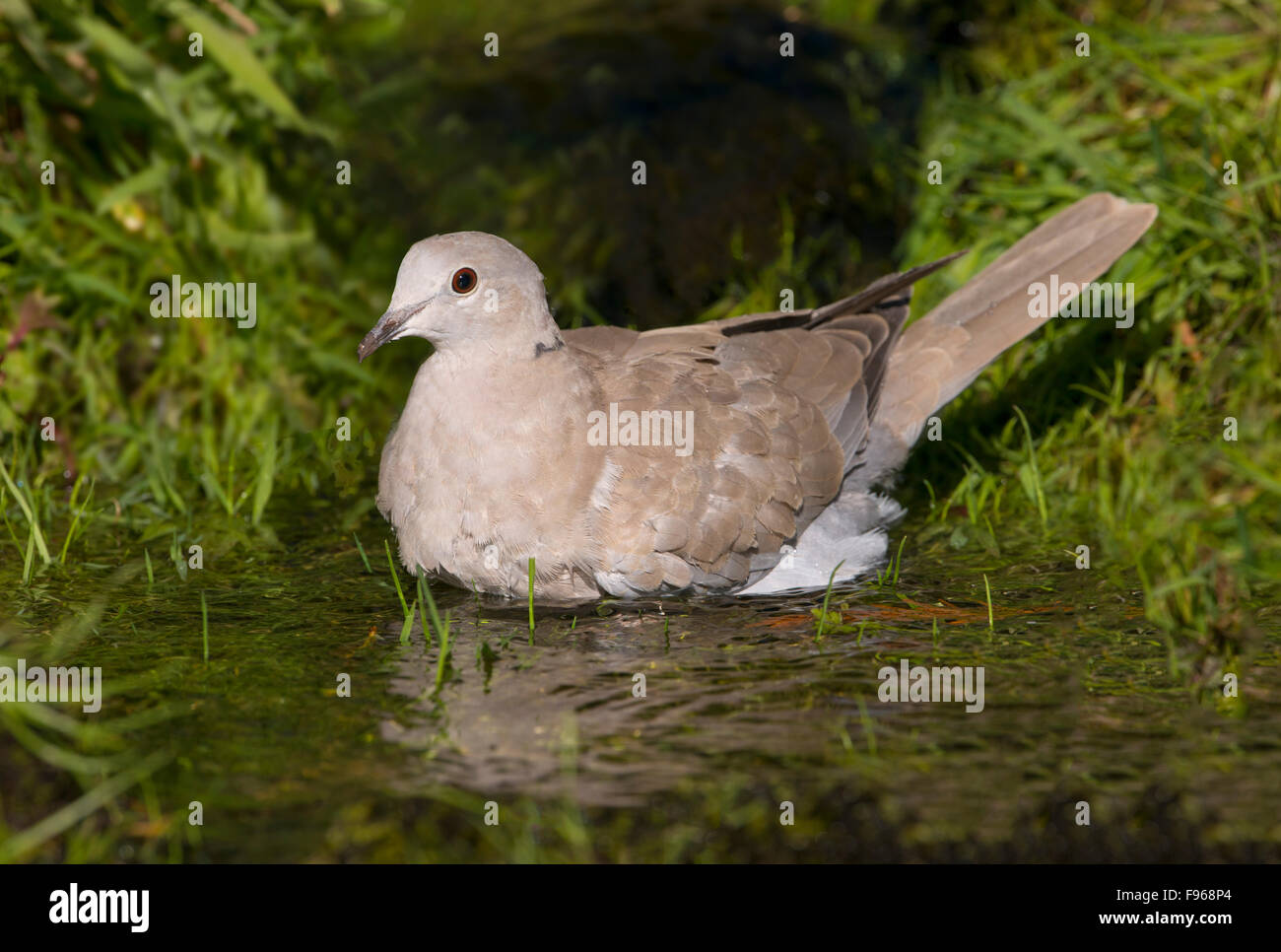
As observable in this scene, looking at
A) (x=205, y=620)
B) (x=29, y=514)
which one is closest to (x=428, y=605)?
(x=205, y=620)

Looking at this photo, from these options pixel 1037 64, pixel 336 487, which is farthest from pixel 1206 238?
pixel 336 487

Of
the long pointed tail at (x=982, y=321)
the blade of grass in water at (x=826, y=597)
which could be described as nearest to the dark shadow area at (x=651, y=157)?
the long pointed tail at (x=982, y=321)

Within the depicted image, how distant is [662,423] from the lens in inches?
177

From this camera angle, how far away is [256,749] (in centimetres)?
337

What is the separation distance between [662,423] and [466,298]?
2.51ft

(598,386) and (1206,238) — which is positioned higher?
(1206,238)

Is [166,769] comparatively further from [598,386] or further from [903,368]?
[903,368]

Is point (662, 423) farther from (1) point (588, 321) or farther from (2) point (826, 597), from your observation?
(1) point (588, 321)

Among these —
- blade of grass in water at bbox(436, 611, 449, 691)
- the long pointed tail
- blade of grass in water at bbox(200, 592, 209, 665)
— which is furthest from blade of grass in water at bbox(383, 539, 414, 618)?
the long pointed tail

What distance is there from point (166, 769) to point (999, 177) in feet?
15.7

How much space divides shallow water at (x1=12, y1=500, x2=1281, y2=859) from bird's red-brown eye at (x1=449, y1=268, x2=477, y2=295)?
3.21 ft

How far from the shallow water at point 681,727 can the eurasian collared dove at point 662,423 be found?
8.0 inches

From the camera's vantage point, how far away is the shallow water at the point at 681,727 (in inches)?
121

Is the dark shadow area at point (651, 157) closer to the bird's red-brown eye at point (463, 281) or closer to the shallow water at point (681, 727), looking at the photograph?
the bird's red-brown eye at point (463, 281)
